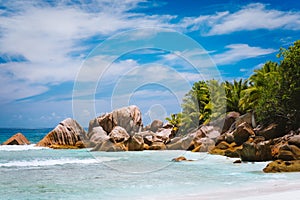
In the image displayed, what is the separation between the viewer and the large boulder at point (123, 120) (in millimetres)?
40094

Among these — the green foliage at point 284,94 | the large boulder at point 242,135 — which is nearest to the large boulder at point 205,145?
the large boulder at point 242,135

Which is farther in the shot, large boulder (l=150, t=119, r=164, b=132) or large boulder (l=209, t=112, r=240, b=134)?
large boulder (l=150, t=119, r=164, b=132)

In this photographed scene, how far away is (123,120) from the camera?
40.7 meters

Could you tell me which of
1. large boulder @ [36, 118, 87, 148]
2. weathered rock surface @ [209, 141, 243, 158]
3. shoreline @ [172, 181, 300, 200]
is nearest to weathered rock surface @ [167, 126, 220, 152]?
Result: weathered rock surface @ [209, 141, 243, 158]

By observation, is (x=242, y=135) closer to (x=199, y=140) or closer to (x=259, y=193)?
(x=199, y=140)

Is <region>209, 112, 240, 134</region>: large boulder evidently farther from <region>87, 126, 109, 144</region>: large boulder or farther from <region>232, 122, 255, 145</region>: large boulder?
<region>87, 126, 109, 144</region>: large boulder

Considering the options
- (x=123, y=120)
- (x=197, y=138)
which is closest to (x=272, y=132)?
(x=197, y=138)

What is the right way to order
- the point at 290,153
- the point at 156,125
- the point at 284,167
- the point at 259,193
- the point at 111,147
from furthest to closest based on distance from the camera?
the point at 156,125, the point at 111,147, the point at 290,153, the point at 284,167, the point at 259,193

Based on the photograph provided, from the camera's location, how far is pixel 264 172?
583 inches

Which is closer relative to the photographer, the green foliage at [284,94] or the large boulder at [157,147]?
the green foliage at [284,94]

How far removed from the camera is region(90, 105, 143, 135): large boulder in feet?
132

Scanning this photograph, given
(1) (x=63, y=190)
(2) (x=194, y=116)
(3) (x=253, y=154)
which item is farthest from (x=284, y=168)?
(2) (x=194, y=116)

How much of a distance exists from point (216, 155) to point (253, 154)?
16.2 ft

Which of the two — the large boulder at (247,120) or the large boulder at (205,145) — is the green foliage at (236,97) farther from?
the large boulder at (205,145)
